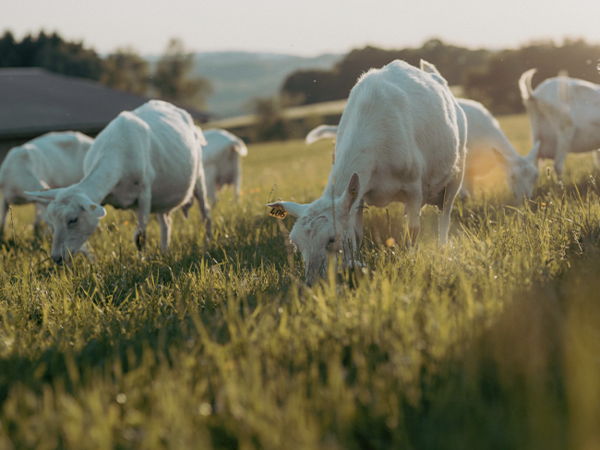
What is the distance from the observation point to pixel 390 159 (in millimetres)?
4309

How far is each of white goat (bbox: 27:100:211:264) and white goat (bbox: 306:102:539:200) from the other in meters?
2.18

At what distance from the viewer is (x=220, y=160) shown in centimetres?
1179

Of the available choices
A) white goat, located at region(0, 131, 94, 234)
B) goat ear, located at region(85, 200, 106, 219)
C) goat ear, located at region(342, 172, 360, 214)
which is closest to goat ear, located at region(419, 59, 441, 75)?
goat ear, located at region(342, 172, 360, 214)

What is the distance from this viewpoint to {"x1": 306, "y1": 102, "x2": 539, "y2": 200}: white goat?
7086 mm

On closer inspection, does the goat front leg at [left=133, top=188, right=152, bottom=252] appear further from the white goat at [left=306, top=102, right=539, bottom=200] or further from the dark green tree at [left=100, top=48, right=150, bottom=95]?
the dark green tree at [left=100, top=48, right=150, bottom=95]

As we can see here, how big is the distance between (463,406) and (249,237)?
4.00 meters

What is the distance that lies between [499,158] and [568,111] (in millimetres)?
1612

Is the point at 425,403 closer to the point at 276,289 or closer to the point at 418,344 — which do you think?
the point at 418,344

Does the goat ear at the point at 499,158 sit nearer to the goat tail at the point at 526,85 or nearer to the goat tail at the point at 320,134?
the goat tail at the point at 526,85

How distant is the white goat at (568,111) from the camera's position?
8.12m

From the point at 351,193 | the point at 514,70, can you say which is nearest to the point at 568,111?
the point at 351,193

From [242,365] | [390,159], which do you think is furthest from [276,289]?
[390,159]

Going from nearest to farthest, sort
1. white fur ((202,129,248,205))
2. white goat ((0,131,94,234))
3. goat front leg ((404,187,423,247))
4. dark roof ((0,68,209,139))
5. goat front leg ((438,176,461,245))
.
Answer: goat front leg ((404,187,423,247)) → goat front leg ((438,176,461,245)) → white goat ((0,131,94,234)) → white fur ((202,129,248,205)) → dark roof ((0,68,209,139))

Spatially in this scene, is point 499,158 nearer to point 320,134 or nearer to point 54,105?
point 320,134
